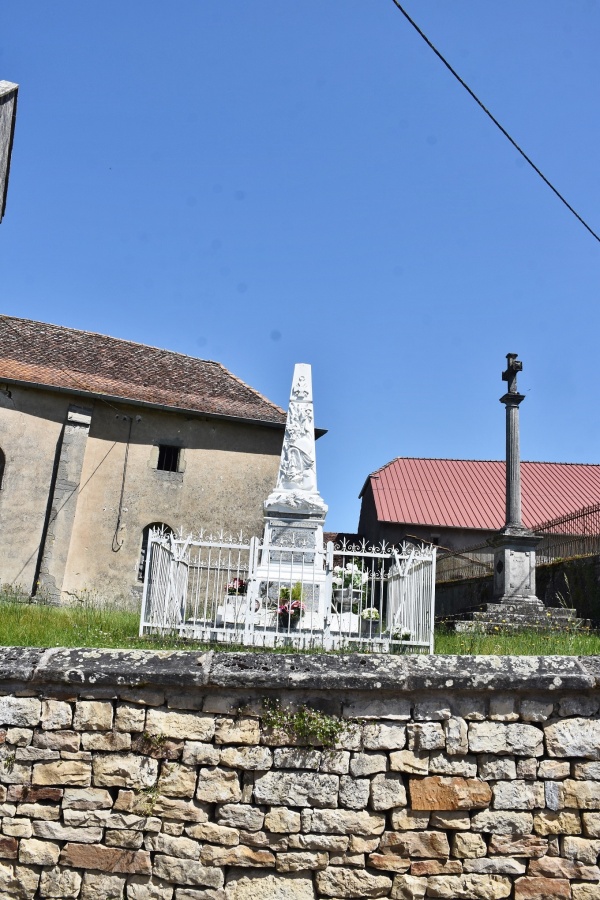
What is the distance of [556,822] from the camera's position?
4281mm

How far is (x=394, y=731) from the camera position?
434cm

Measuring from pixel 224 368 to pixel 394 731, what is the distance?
17379 millimetres

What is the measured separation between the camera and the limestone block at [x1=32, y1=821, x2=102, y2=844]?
4262mm

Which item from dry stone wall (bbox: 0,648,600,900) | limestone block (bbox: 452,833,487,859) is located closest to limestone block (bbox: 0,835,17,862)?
dry stone wall (bbox: 0,648,600,900)

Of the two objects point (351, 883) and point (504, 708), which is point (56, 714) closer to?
point (351, 883)

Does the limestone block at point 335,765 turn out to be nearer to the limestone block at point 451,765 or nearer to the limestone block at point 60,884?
the limestone block at point 451,765

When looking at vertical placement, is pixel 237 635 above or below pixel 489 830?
above

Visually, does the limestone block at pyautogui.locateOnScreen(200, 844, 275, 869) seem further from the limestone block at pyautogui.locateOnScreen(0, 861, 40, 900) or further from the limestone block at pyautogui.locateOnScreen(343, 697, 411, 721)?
the limestone block at pyautogui.locateOnScreen(0, 861, 40, 900)

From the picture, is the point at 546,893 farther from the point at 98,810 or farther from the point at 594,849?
the point at 98,810

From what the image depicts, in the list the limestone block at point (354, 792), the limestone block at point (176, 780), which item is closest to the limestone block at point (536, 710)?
the limestone block at point (354, 792)

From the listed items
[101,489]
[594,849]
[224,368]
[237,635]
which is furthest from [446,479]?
[594,849]

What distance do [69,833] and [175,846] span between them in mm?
649

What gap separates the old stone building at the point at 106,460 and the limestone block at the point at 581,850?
42.3 feet

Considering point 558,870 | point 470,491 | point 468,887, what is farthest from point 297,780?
point 470,491
